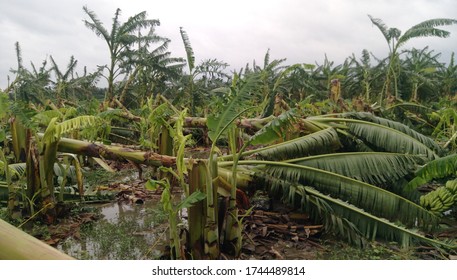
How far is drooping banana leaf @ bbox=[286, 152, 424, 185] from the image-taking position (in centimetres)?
373

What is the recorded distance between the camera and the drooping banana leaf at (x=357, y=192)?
331 centimetres

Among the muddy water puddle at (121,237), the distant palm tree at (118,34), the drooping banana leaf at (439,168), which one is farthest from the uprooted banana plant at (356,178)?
the distant palm tree at (118,34)

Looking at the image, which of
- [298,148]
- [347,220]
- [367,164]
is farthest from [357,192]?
[298,148]

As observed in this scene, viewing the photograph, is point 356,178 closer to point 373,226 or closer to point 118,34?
point 373,226

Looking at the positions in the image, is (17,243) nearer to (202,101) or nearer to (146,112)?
(146,112)

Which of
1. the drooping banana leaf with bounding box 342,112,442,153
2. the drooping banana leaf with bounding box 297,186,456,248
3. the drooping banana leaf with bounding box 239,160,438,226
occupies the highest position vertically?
the drooping banana leaf with bounding box 342,112,442,153

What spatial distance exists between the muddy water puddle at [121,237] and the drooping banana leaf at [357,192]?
122cm

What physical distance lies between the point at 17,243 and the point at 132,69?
523 inches

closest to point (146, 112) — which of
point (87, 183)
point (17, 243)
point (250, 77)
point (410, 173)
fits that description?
point (87, 183)

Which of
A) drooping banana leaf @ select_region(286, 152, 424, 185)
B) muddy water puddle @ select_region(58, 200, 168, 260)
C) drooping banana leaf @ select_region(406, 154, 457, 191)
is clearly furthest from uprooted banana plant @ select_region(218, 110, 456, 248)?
muddy water puddle @ select_region(58, 200, 168, 260)

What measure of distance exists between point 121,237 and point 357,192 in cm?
232

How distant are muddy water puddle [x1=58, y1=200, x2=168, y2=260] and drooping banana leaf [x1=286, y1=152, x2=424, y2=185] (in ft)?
5.35

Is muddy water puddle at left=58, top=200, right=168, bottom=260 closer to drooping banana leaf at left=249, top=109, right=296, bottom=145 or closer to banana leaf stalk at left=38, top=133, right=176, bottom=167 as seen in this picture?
banana leaf stalk at left=38, top=133, right=176, bottom=167

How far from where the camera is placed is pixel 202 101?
40.6 feet
